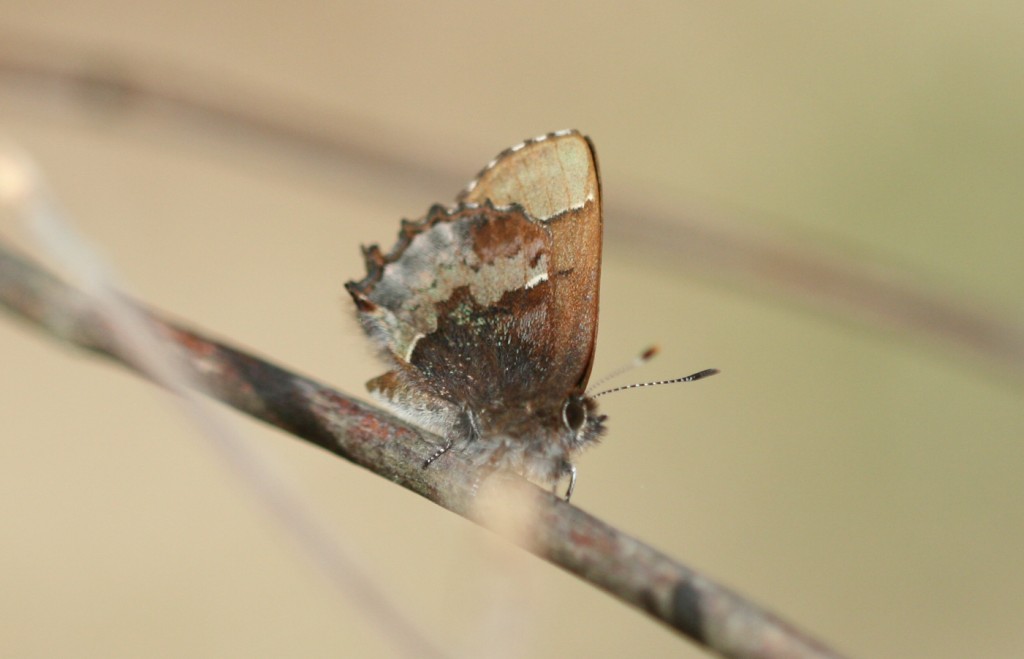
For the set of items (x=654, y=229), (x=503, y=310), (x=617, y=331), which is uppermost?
(x=617, y=331)

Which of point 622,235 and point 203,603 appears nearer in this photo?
point 622,235

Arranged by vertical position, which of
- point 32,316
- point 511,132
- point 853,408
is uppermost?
point 511,132

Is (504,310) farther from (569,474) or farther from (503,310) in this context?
(569,474)

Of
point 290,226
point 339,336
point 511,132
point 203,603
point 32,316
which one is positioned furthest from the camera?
point 511,132

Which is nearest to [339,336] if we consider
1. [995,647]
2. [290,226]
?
[290,226]

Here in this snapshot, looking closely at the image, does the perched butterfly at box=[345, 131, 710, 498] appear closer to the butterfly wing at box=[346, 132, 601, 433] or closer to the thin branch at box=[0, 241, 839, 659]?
the butterfly wing at box=[346, 132, 601, 433]

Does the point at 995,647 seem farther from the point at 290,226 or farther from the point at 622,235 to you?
A: the point at 290,226

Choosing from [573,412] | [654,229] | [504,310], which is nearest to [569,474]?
[573,412]
